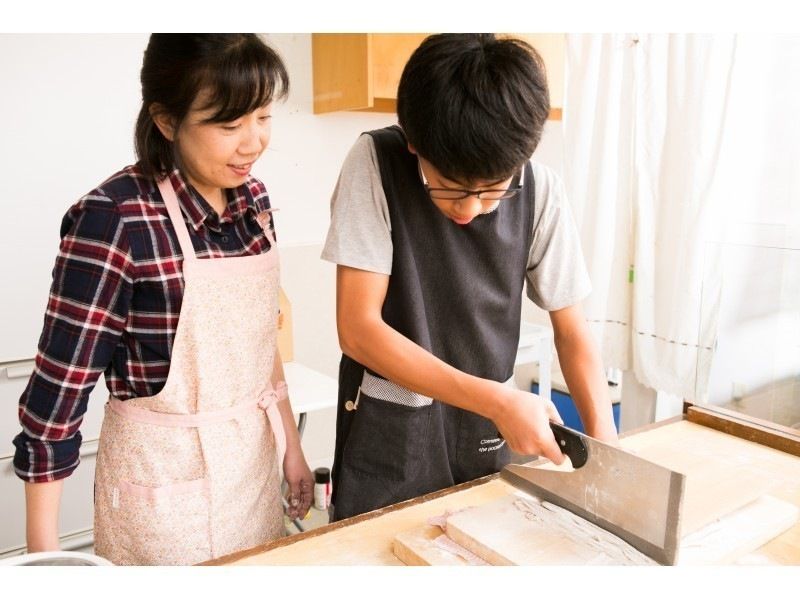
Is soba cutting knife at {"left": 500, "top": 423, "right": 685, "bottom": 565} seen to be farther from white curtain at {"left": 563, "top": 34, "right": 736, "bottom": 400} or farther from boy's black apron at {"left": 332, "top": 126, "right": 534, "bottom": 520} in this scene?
white curtain at {"left": 563, "top": 34, "right": 736, "bottom": 400}

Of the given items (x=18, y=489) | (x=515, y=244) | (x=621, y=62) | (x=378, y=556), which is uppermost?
(x=621, y=62)

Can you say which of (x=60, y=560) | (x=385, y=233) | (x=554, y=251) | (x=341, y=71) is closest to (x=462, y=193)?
(x=385, y=233)

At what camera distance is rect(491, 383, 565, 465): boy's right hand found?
77 centimetres

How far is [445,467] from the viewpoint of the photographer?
0.95m

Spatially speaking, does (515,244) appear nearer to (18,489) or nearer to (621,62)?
(621,62)

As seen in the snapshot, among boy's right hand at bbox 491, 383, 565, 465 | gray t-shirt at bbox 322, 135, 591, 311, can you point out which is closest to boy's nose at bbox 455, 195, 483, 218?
gray t-shirt at bbox 322, 135, 591, 311

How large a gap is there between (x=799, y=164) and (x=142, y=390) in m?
1.40

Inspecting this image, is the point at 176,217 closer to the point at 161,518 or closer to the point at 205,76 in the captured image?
the point at 205,76

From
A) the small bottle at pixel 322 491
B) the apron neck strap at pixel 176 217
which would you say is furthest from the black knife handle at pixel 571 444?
the small bottle at pixel 322 491

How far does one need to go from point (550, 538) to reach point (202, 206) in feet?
1.86

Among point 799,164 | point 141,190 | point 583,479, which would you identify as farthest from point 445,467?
point 799,164

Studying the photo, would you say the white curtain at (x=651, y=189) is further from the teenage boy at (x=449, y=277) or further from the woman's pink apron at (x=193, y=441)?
the woman's pink apron at (x=193, y=441)

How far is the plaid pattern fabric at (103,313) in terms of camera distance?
0.73 m

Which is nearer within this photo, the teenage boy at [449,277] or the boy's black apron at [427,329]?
the teenage boy at [449,277]
